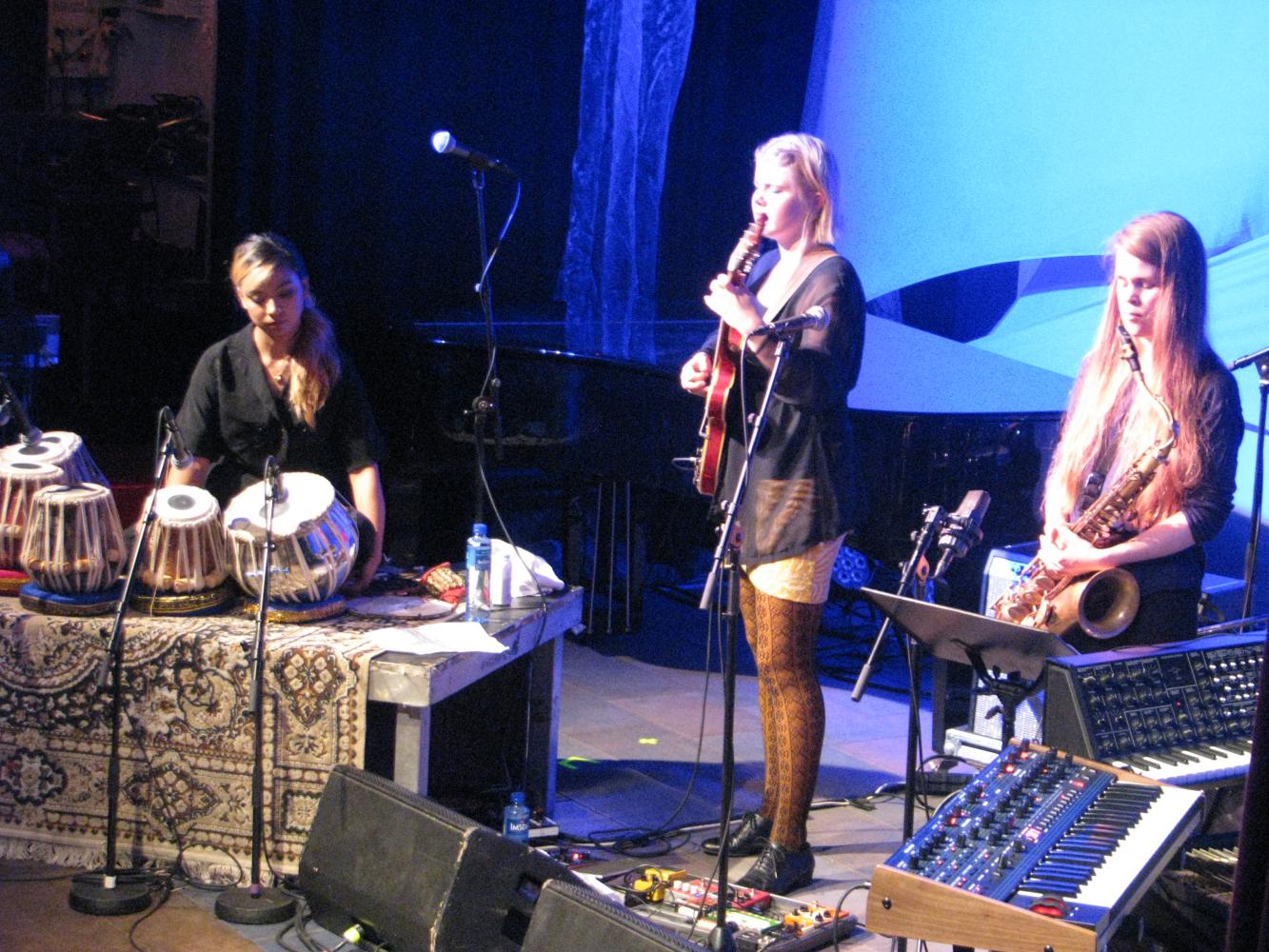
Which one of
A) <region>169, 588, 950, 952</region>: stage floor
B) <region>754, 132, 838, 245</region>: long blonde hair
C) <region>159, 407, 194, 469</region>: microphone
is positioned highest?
<region>754, 132, 838, 245</region>: long blonde hair

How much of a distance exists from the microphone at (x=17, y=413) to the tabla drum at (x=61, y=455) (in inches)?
0.6

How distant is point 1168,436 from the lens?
3113mm

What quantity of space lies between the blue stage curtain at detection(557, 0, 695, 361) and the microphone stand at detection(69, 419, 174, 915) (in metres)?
4.87

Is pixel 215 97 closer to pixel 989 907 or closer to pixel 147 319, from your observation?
pixel 147 319

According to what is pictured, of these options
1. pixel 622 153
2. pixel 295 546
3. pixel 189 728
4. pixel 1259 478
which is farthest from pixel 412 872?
pixel 622 153

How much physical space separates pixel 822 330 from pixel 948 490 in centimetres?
174

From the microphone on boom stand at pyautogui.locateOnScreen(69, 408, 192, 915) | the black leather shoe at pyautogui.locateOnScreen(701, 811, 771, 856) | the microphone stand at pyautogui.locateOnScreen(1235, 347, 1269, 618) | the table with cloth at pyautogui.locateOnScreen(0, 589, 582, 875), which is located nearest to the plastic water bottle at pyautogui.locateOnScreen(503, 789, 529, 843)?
the table with cloth at pyautogui.locateOnScreen(0, 589, 582, 875)

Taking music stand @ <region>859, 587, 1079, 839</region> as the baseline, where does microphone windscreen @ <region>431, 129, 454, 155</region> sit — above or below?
above

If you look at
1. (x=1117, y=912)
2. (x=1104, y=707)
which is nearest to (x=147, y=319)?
(x=1104, y=707)

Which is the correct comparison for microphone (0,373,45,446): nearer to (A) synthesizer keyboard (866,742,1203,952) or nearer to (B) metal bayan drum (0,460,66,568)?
(B) metal bayan drum (0,460,66,568)

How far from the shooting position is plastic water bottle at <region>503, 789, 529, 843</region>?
12.0ft

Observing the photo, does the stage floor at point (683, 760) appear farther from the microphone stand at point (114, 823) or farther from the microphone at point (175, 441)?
the microphone at point (175, 441)

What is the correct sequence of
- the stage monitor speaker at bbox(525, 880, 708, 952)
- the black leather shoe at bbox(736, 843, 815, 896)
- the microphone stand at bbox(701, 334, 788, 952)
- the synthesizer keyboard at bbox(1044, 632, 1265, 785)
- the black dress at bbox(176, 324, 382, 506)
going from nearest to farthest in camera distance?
the stage monitor speaker at bbox(525, 880, 708, 952)
the synthesizer keyboard at bbox(1044, 632, 1265, 785)
the microphone stand at bbox(701, 334, 788, 952)
the black leather shoe at bbox(736, 843, 815, 896)
the black dress at bbox(176, 324, 382, 506)

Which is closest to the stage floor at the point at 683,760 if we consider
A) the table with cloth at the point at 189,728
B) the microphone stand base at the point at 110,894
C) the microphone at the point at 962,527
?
the microphone stand base at the point at 110,894
